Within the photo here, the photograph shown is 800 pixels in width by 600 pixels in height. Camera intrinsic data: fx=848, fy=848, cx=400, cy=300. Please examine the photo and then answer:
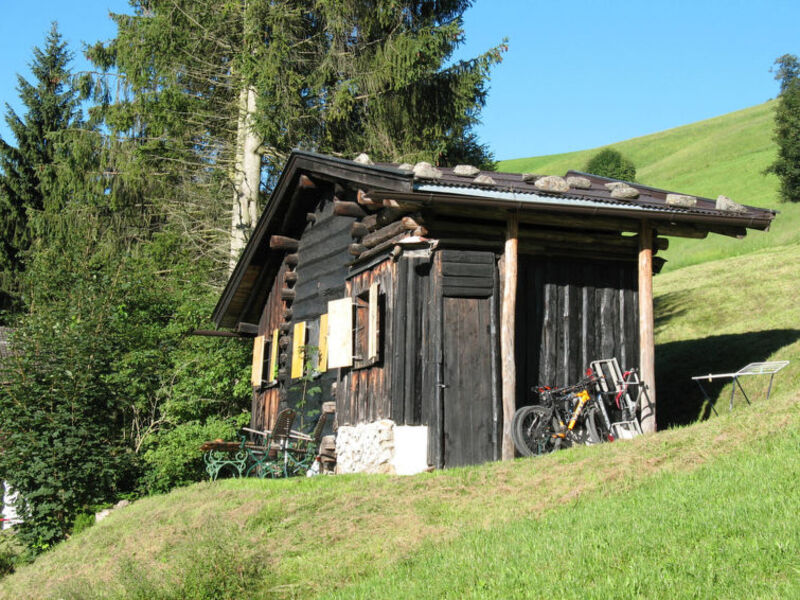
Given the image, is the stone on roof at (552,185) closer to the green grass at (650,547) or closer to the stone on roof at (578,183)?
the stone on roof at (578,183)

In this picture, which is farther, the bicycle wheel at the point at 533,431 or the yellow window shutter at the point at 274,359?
the yellow window shutter at the point at 274,359

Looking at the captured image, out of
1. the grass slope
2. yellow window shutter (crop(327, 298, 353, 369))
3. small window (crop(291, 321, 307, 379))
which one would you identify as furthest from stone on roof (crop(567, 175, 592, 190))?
small window (crop(291, 321, 307, 379))

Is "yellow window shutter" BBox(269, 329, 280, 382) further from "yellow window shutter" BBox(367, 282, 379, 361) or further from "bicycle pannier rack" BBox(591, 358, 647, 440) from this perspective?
"bicycle pannier rack" BBox(591, 358, 647, 440)

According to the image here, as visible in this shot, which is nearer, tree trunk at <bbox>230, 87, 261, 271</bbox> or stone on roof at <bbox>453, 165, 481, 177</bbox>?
stone on roof at <bbox>453, 165, 481, 177</bbox>

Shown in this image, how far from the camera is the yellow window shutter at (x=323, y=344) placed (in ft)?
44.0

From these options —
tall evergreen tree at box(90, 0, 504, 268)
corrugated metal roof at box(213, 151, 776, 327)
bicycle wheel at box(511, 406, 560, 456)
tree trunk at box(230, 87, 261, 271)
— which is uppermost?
tall evergreen tree at box(90, 0, 504, 268)

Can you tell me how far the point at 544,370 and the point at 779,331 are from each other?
732cm

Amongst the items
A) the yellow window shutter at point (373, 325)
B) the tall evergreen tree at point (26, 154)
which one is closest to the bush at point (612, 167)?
the tall evergreen tree at point (26, 154)

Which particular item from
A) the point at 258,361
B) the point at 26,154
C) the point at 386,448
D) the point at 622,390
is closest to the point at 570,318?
the point at 622,390

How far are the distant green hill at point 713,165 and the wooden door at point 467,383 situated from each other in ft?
78.2

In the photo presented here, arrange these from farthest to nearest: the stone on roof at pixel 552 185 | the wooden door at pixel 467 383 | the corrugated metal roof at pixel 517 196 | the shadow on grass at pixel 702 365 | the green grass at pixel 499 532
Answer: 1. the shadow on grass at pixel 702 365
2. the stone on roof at pixel 552 185
3. the wooden door at pixel 467 383
4. the corrugated metal roof at pixel 517 196
5. the green grass at pixel 499 532

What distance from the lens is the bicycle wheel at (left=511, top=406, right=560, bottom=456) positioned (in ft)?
32.3

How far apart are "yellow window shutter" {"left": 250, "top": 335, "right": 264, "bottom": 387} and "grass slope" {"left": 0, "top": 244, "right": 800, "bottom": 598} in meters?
5.57

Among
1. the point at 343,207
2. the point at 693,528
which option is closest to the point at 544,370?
the point at 343,207
